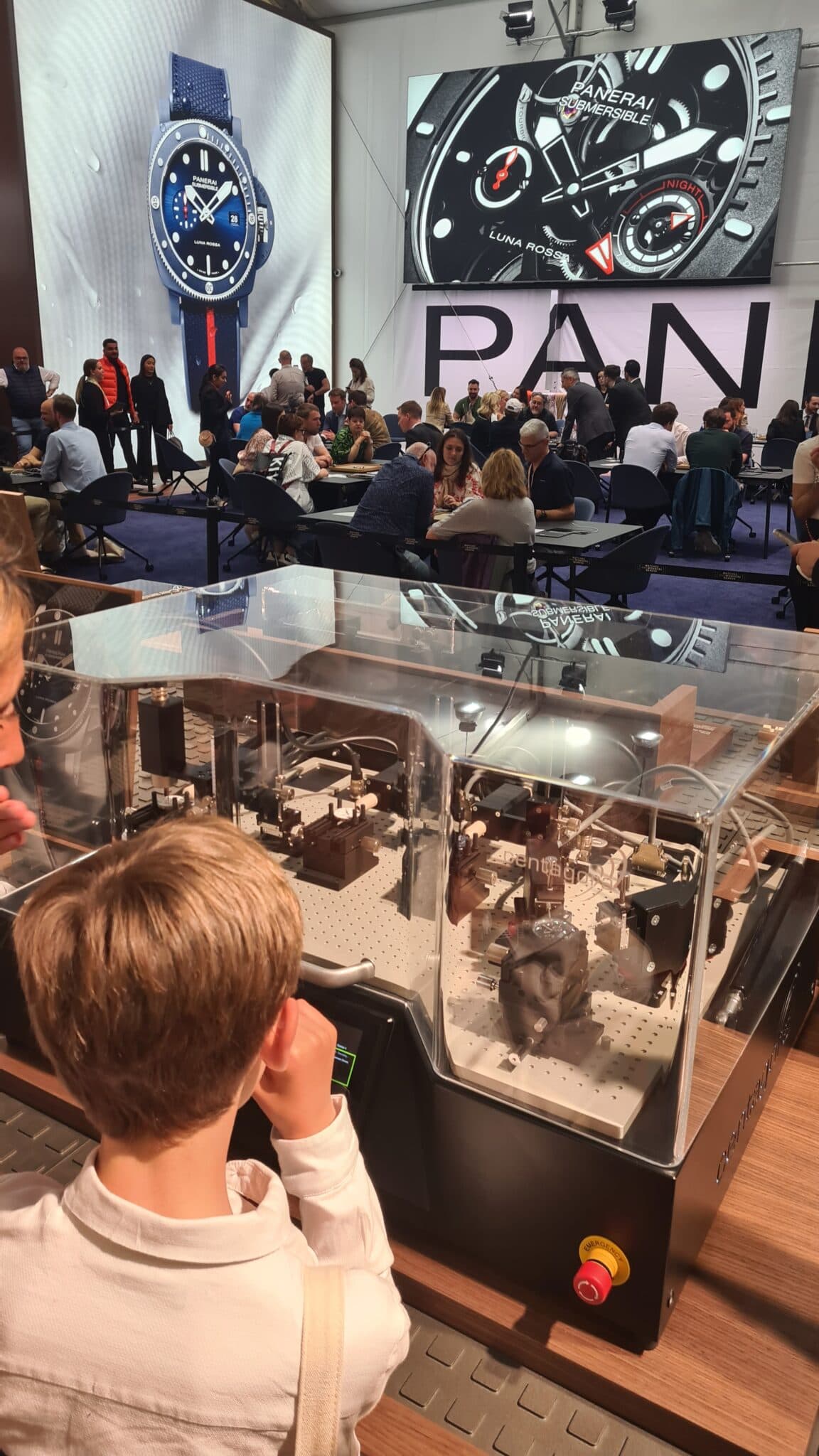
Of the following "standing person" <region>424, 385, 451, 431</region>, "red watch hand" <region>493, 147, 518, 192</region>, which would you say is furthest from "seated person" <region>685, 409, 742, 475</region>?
"red watch hand" <region>493, 147, 518, 192</region>

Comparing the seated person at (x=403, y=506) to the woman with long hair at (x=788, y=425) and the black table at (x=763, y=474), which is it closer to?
the black table at (x=763, y=474)

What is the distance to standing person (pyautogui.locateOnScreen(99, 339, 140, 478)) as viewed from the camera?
9.48 meters

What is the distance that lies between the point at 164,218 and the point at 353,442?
14.9ft

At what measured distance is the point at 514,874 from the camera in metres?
1.26

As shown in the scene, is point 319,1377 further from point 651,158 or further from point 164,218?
point 651,158

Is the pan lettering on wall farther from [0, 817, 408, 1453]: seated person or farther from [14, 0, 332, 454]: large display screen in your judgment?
[0, 817, 408, 1453]: seated person

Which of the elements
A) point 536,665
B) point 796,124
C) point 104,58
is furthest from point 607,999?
point 796,124

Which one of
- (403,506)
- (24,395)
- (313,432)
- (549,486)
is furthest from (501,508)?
(24,395)

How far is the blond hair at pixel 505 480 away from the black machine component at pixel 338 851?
11.8 ft

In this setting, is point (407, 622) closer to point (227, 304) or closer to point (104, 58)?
point (104, 58)

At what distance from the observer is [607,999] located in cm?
114

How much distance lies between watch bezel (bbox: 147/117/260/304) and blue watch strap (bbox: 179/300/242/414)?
13 centimetres

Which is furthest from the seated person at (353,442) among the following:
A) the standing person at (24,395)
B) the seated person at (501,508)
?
the seated person at (501,508)

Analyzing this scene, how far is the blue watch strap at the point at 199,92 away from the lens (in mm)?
10492
